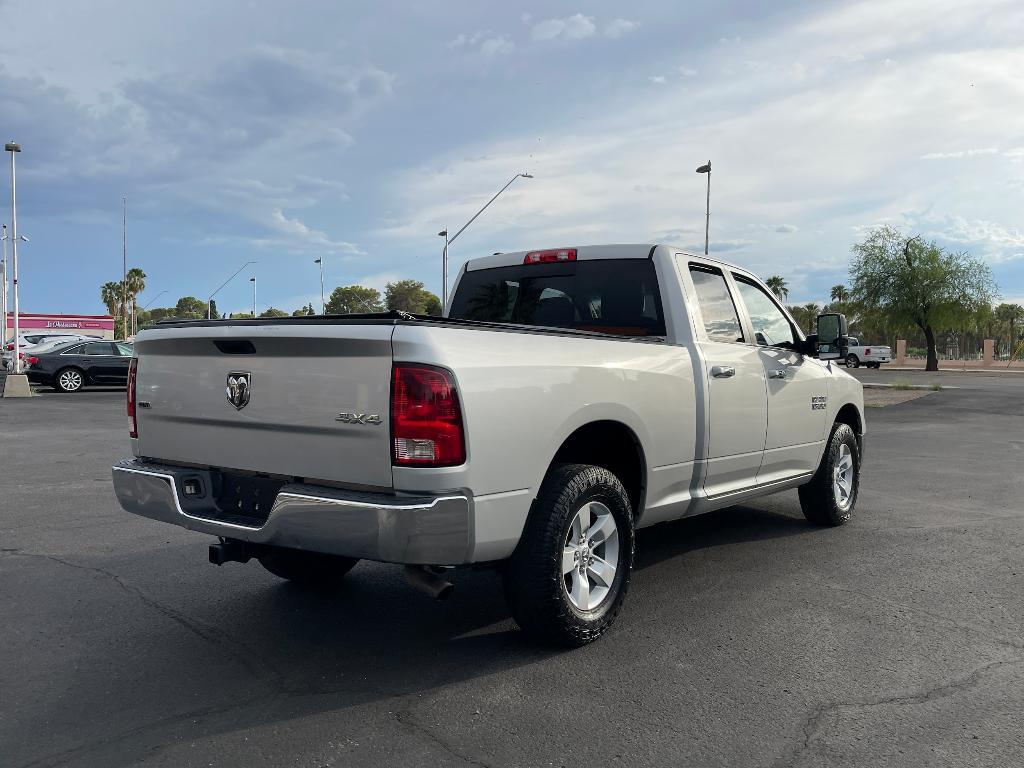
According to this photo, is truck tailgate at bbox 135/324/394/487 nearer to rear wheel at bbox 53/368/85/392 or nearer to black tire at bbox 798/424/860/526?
black tire at bbox 798/424/860/526

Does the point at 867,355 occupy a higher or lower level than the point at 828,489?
higher

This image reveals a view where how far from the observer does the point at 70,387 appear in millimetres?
23969

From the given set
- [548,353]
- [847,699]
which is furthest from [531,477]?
[847,699]

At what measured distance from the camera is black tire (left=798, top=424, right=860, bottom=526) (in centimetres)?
648

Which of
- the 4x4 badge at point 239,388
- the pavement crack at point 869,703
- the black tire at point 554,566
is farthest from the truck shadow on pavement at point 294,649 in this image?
the 4x4 badge at point 239,388

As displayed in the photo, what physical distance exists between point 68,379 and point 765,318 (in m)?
22.9

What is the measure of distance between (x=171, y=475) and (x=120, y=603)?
1242 millimetres

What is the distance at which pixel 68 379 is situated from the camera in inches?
942

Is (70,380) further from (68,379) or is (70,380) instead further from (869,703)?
(869,703)

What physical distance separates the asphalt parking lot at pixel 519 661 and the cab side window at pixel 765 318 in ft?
4.77

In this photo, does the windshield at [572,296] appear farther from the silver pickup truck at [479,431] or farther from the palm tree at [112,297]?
the palm tree at [112,297]

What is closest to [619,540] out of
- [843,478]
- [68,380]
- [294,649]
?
[294,649]

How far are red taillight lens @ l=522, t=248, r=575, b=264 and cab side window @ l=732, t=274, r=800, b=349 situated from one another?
117 centimetres

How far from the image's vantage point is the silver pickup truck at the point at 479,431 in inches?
130
